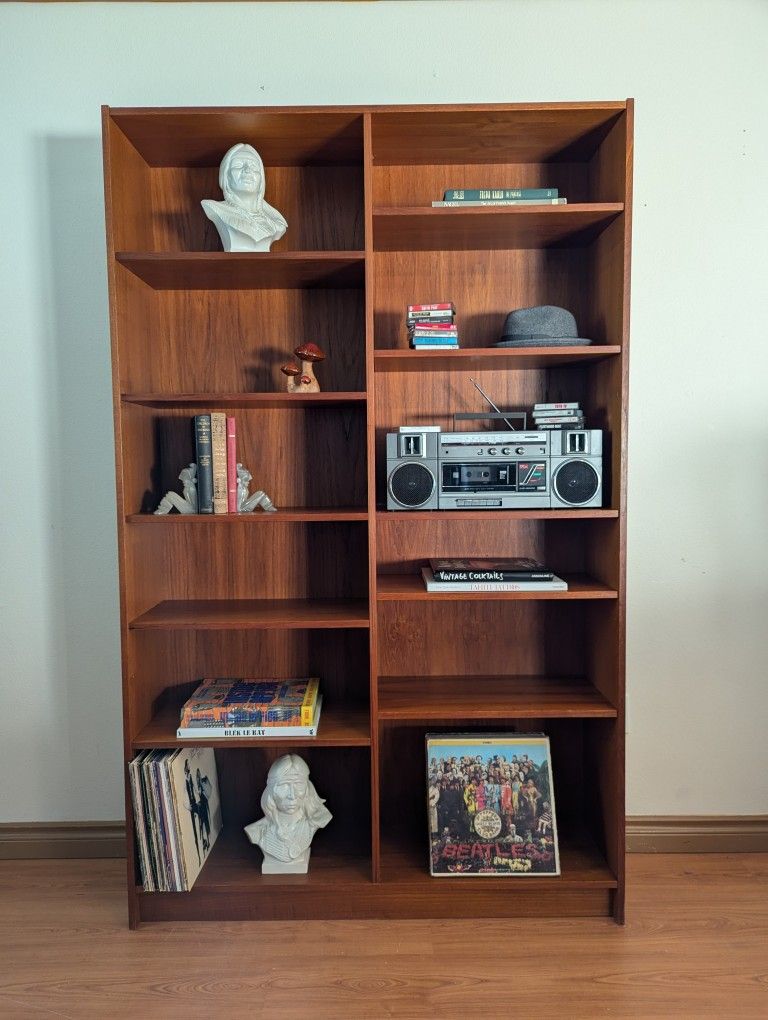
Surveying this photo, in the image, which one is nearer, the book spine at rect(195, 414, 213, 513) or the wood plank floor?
the wood plank floor

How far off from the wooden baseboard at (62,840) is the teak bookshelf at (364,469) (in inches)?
14.2

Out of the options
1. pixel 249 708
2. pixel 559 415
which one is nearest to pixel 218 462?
pixel 249 708

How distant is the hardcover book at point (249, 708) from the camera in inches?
71.7

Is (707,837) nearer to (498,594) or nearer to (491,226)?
(498,594)

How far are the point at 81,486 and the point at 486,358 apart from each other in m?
1.17

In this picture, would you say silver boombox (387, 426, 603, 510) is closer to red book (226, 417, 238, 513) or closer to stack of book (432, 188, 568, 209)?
red book (226, 417, 238, 513)

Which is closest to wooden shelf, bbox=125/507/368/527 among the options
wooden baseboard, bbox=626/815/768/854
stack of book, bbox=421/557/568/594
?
stack of book, bbox=421/557/568/594

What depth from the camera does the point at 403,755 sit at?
211 cm

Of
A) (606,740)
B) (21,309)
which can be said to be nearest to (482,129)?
(21,309)

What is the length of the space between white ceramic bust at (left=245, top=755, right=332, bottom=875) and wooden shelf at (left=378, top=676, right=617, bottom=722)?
0.29 m

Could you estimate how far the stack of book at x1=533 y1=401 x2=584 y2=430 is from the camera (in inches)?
72.6

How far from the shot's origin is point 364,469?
202 cm

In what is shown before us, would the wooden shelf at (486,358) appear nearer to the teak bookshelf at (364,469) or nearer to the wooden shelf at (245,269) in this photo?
the teak bookshelf at (364,469)

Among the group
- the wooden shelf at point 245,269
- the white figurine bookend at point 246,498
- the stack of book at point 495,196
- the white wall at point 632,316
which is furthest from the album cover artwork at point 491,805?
the stack of book at point 495,196
